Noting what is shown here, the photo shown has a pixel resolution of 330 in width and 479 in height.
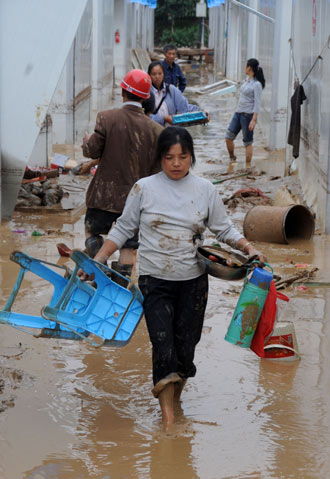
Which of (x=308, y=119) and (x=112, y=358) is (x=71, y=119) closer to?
(x=308, y=119)

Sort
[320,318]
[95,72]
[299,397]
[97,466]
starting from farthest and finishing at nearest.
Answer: [95,72] < [320,318] < [299,397] < [97,466]

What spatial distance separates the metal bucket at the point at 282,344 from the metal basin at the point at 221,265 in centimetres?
107

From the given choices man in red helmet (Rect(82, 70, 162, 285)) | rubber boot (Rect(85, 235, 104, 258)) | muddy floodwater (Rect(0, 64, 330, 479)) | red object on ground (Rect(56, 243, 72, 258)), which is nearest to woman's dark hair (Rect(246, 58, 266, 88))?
red object on ground (Rect(56, 243, 72, 258))

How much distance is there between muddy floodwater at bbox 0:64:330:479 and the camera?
150 inches

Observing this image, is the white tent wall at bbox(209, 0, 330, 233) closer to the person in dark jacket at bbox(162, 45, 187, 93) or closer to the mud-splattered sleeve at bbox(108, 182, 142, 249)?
the person in dark jacket at bbox(162, 45, 187, 93)

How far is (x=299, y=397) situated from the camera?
15.2 ft

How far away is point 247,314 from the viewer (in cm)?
423

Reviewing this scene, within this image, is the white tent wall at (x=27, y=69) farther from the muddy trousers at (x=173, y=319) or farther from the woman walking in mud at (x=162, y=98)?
the muddy trousers at (x=173, y=319)

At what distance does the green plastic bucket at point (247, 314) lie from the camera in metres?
4.21

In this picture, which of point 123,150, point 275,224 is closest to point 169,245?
point 123,150

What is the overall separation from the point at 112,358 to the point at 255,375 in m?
0.96

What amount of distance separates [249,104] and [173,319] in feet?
31.5

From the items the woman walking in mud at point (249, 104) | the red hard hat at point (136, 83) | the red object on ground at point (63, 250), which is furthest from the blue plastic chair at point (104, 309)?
the woman walking in mud at point (249, 104)

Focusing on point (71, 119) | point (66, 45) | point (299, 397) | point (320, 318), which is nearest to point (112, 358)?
point (299, 397)
